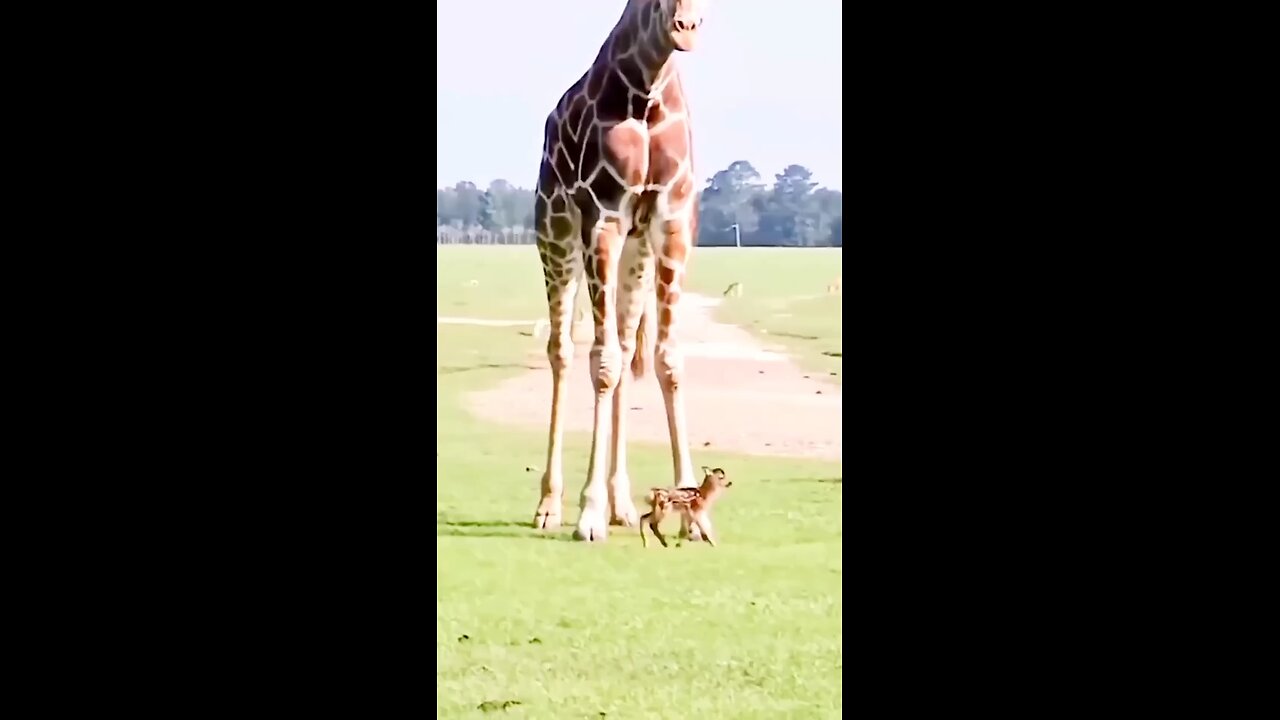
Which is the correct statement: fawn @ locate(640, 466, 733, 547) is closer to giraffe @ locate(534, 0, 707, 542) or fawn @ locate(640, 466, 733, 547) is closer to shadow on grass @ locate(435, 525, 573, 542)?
giraffe @ locate(534, 0, 707, 542)

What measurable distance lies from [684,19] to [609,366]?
646mm

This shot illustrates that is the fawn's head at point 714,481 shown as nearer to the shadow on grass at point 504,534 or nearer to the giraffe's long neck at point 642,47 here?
the shadow on grass at point 504,534

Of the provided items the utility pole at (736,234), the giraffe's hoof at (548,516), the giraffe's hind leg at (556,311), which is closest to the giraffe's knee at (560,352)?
the giraffe's hind leg at (556,311)

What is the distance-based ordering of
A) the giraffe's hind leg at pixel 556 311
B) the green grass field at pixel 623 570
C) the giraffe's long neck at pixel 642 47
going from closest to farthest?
the green grass field at pixel 623 570
the giraffe's long neck at pixel 642 47
the giraffe's hind leg at pixel 556 311

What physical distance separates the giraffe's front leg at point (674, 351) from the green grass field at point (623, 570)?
32mm

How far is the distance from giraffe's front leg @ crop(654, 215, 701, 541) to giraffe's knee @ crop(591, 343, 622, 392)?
7 cm

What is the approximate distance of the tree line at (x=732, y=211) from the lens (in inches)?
101

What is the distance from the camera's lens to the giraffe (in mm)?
2504

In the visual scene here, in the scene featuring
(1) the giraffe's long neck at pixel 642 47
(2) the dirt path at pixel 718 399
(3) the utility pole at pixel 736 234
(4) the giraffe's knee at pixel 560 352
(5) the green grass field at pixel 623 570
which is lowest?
(5) the green grass field at pixel 623 570
